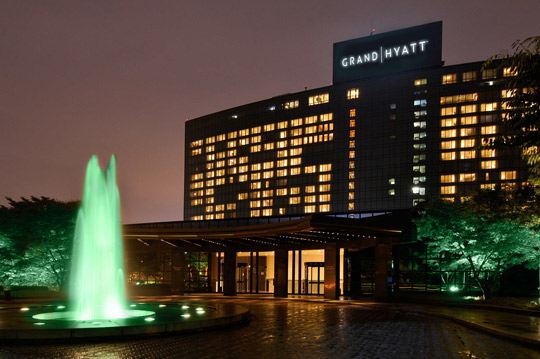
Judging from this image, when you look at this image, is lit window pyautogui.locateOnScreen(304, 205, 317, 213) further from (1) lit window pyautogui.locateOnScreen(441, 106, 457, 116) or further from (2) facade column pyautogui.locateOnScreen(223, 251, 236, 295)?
(2) facade column pyautogui.locateOnScreen(223, 251, 236, 295)

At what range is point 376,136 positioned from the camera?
131 meters

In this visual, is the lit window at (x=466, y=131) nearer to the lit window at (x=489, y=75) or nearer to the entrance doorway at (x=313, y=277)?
the lit window at (x=489, y=75)

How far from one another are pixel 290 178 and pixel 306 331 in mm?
130575

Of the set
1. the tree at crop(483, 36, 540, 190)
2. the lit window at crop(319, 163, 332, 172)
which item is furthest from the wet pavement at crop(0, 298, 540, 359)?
the lit window at crop(319, 163, 332, 172)

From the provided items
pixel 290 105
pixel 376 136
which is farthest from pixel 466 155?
pixel 290 105

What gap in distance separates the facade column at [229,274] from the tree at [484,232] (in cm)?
1663

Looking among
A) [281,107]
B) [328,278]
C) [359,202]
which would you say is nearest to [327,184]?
[359,202]

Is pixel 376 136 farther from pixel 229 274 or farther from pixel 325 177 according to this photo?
pixel 229 274

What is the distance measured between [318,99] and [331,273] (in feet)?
355

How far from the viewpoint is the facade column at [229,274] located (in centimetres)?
4412

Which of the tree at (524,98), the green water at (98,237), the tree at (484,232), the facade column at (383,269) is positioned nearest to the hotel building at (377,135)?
the facade column at (383,269)

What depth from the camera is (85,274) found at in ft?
78.4

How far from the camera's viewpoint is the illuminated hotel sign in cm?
12538

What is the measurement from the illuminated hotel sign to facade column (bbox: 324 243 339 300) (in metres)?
97.2
